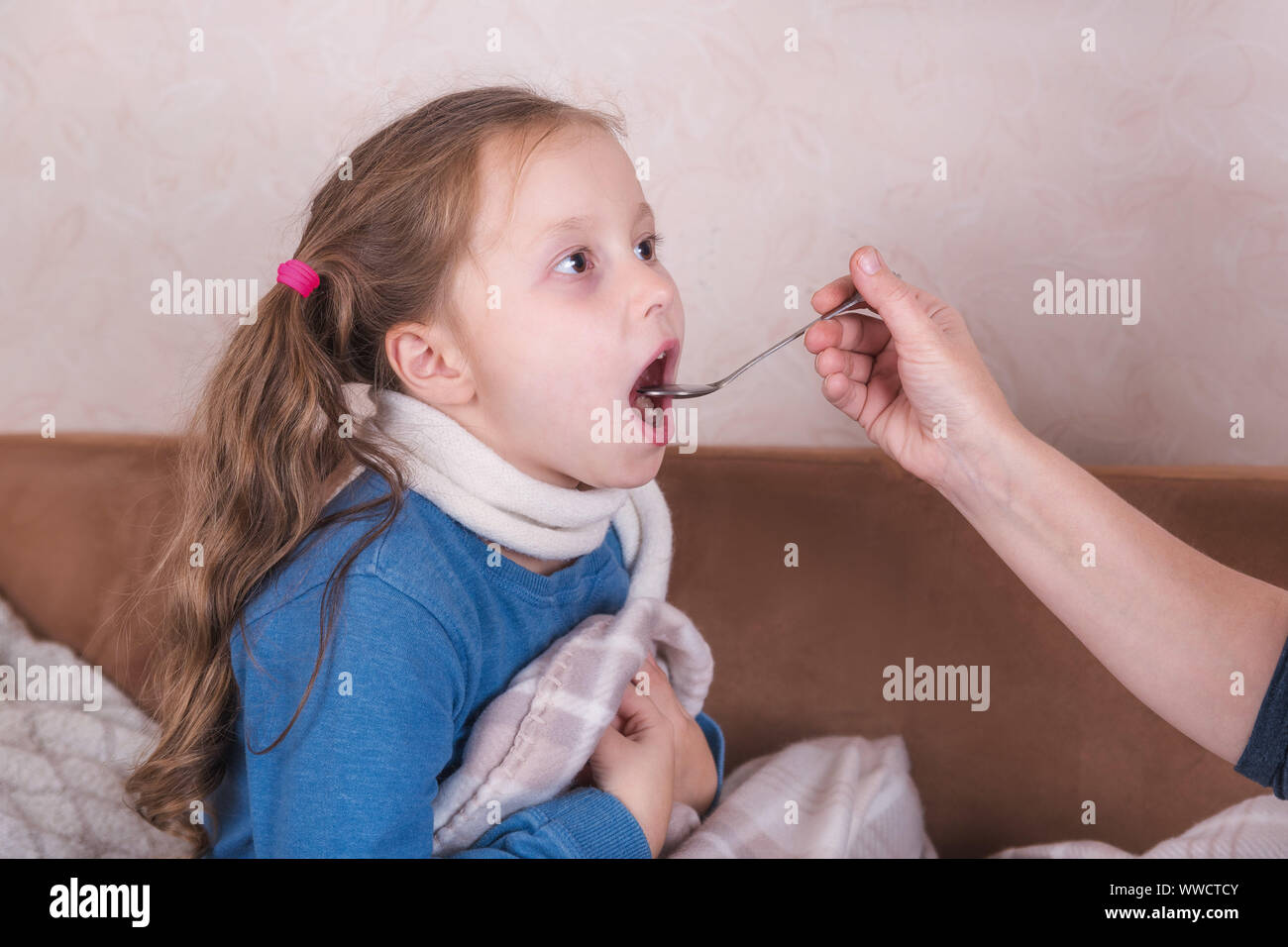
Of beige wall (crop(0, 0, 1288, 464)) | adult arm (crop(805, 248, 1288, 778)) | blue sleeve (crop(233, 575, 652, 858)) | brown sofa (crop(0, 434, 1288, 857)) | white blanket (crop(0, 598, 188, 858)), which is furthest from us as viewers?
beige wall (crop(0, 0, 1288, 464))

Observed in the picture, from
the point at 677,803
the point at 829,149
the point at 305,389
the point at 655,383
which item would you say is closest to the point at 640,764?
the point at 677,803

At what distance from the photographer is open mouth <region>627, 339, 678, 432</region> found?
965 millimetres

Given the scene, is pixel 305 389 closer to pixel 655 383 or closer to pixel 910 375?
pixel 655 383

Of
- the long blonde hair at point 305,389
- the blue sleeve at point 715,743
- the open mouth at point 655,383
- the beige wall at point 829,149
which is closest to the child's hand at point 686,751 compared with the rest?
the blue sleeve at point 715,743

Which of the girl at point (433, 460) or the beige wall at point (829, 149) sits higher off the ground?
the beige wall at point (829, 149)

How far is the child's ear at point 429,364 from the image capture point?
37.7 inches

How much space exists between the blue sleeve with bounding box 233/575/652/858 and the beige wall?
0.66 meters

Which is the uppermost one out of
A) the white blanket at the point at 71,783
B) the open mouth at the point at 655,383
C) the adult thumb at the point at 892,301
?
the adult thumb at the point at 892,301

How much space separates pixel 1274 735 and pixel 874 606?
0.51m

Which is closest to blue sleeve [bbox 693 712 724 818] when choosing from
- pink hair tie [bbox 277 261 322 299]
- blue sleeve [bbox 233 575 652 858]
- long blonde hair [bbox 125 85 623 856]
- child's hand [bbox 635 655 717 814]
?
child's hand [bbox 635 655 717 814]

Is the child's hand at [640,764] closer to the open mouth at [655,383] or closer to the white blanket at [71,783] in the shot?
the open mouth at [655,383]

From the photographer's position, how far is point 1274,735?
861 millimetres

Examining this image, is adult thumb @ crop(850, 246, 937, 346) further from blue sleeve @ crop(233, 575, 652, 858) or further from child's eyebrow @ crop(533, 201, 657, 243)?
blue sleeve @ crop(233, 575, 652, 858)
